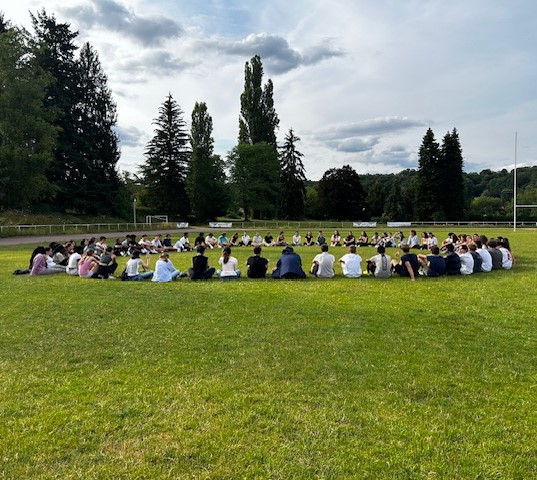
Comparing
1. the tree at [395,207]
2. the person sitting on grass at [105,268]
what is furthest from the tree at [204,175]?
the person sitting on grass at [105,268]

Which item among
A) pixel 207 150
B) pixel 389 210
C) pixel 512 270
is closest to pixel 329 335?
pixel 512 270

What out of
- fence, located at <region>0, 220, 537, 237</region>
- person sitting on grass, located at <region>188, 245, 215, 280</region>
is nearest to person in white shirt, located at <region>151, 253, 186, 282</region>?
person sitting on grass, located at <region>188, 245, 215, 280</region>

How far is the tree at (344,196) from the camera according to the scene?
276ft

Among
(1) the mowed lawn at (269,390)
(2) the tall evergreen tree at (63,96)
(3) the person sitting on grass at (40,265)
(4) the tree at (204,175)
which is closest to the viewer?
(1) the mowed lawn at (269,390)

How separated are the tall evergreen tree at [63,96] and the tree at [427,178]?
5838cm

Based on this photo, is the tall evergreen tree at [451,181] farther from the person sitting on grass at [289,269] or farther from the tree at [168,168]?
the person sitting on grass at [289,269]

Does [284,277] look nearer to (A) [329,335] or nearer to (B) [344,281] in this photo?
(B) [344,281]

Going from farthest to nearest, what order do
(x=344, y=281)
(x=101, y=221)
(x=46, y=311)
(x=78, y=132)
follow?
(x=78, y=132), (x=101, y=221), (x=344, y=281), (x=46, y=311)

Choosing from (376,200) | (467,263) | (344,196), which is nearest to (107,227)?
(467,263)

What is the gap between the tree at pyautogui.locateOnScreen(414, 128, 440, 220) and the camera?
273 feet

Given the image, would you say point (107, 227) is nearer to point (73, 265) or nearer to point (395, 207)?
point (73, 265)

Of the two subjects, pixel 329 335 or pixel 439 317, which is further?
pixel 439 317

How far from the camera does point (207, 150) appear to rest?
75938 millimetres

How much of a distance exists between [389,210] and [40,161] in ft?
218
